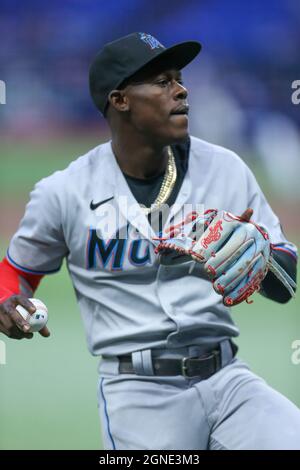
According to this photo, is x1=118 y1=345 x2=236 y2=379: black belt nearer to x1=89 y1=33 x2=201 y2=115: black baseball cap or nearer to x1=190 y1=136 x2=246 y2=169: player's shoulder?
x1=190 y1=136 x2=246 y2=169: player's shoulder

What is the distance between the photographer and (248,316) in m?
5.21

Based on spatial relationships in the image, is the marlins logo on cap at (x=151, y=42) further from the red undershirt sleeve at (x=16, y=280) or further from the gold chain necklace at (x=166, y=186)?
the red undershirt sleeve at (x=16, y=280)

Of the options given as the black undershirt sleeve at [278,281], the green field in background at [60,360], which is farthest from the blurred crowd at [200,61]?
the black undershirt sleeve at [278,281]

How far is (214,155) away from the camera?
287cm

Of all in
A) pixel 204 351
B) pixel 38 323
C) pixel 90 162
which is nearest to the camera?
pixel 38 323

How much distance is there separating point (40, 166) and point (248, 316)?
1648mm

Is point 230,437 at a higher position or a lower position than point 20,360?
higher

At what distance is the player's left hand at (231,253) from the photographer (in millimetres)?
2344

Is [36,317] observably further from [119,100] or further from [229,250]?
[119,100]

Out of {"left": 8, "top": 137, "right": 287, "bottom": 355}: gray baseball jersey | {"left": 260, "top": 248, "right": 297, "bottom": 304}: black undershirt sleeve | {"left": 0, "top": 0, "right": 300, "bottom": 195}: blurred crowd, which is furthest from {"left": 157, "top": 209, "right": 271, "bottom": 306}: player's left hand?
{"left": 0, "top": 0, "right": 300, "bottom": 195}: blurred crowd

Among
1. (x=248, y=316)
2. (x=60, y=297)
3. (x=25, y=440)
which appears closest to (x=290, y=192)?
(x=248, y=316)

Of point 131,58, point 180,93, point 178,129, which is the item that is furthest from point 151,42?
point 178,129

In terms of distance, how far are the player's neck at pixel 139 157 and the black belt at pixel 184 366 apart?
597mm

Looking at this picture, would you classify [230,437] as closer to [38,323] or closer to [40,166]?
[38,323]
